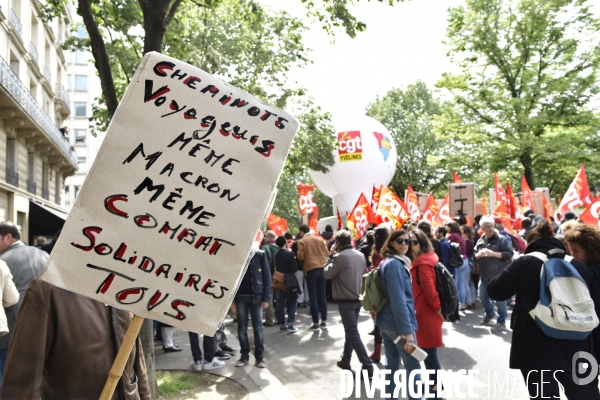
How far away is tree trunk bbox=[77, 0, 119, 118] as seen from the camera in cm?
592

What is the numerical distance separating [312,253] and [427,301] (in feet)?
17.7

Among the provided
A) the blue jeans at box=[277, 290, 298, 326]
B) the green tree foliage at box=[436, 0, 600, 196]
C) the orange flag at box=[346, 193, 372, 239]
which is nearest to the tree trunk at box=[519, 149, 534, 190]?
the green tree foliage at box=[436, 0, 600, 196]

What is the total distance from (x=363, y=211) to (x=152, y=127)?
14.1m

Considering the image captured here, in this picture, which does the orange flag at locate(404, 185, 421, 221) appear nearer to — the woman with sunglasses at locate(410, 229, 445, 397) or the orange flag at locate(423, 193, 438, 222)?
the orange flag at locate(423, 193, 438, 222)

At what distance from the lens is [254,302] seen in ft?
25.1

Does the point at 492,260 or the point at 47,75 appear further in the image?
the point at 47,75

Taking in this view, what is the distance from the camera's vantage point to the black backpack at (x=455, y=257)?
34.3 ft

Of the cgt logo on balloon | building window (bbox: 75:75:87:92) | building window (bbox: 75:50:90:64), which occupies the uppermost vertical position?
building window (bbox: 75:50:90:64)

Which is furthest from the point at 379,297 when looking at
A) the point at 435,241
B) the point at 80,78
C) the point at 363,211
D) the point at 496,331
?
the point at 80,78

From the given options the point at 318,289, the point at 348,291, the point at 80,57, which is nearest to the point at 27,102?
the point at 318,289

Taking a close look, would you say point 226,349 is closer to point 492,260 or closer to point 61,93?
point 492,260

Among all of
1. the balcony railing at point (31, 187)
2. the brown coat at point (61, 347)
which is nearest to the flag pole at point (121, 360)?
the brown coat at point (61, 347)

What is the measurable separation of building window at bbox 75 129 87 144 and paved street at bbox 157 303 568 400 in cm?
5393

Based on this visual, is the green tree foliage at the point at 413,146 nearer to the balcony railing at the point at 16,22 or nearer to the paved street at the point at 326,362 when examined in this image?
the balcony railing at the point at 16,22
